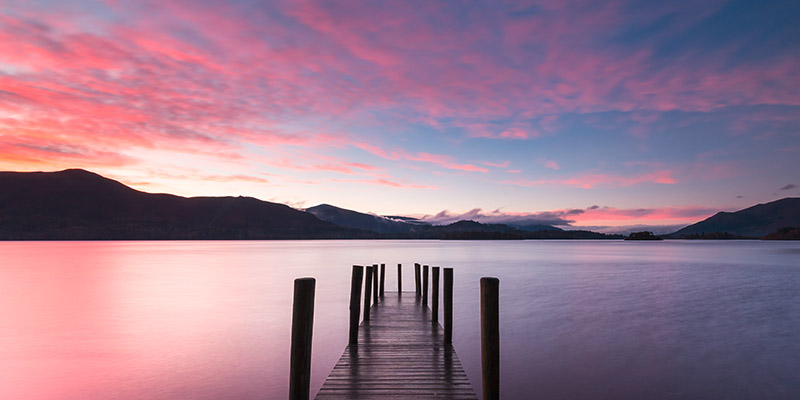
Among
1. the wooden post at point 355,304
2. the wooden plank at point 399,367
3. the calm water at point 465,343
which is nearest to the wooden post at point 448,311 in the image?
the wooden plank at point 399,367

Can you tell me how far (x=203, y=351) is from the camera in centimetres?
1550

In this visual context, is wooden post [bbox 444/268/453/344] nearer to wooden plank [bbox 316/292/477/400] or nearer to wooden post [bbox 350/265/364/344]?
wooden plank [bbox 316/292/477/400]

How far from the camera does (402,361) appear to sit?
9.36 m

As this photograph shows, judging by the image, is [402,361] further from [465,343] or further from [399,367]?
[465,343]

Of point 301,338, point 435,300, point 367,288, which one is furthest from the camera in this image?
point 367,288

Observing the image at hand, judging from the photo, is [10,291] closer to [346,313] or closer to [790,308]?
[346,313]

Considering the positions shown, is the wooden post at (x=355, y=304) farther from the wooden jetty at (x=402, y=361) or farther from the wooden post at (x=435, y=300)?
the wooden post at (x=435, y=300)

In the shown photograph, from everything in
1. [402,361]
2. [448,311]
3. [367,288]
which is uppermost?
[367,288]

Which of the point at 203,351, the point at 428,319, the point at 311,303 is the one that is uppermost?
the point at 311,303

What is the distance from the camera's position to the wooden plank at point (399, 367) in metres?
7.38

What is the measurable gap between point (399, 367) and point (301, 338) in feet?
11.3

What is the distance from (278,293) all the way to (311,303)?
27.3 metres

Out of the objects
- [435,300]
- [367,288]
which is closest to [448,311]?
[435,300]

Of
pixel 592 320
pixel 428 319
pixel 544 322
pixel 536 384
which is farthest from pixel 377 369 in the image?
pixel 592 320
